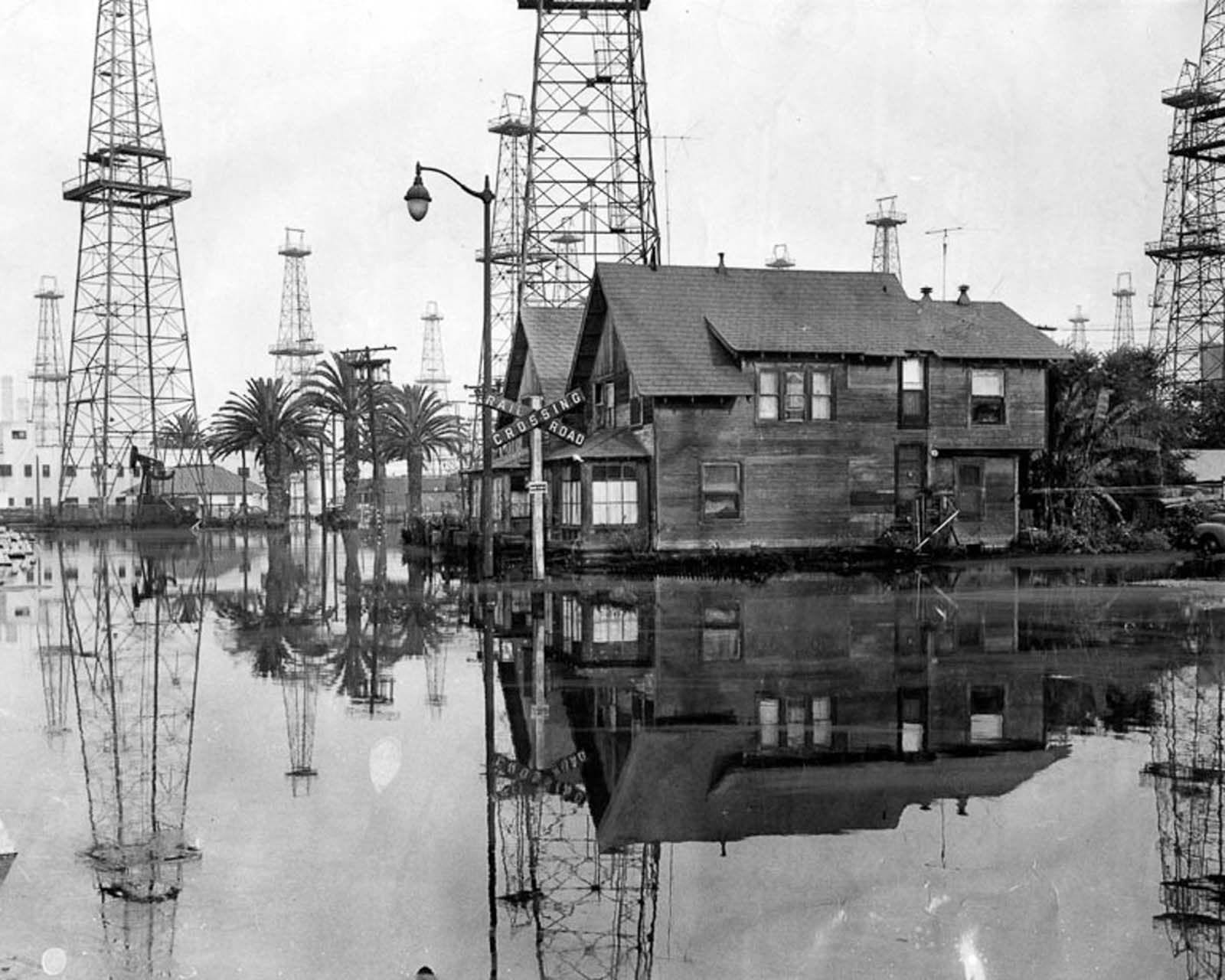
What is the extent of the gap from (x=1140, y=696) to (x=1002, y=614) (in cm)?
754

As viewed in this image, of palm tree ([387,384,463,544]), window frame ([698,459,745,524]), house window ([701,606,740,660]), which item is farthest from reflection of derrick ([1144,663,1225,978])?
palm tree ([387,384,463,544])

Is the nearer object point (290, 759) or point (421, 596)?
point (290, 759)

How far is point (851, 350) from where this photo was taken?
1378 inches

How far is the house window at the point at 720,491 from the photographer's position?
3412 cm

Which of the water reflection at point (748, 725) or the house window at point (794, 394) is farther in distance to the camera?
the house window at point (794, 394)

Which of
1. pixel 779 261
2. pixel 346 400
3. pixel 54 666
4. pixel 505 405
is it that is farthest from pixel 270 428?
pixel 54 666

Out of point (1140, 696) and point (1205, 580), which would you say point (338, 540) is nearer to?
point (1205, 580)

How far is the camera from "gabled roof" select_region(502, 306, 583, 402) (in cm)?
4156

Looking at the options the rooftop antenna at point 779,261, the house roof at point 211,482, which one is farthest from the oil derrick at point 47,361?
the rooftop antenna at point 779,261

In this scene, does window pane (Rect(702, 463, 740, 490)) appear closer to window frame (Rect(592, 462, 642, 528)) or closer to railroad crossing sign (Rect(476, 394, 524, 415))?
window frame (Rect(592, 462, 642, 528))

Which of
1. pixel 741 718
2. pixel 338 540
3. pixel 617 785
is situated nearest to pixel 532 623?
pixel 741 718

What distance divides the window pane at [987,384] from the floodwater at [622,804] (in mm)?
19728

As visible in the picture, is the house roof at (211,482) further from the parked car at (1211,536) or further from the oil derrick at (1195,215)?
the parked car at (1211,536)

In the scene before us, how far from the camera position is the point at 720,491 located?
3428 cm
